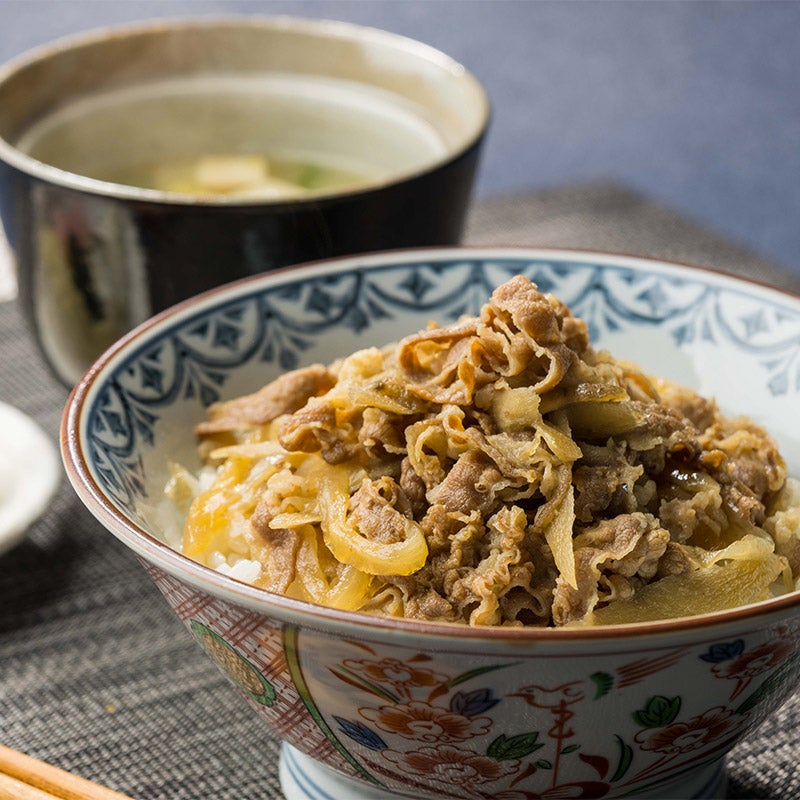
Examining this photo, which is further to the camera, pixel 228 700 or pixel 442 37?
pixel 442 37

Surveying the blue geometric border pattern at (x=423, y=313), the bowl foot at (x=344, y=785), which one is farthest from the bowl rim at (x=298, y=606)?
the bowl foot at (x=344, y=785)

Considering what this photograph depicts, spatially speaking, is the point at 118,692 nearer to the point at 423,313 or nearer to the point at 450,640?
the point at 423,313

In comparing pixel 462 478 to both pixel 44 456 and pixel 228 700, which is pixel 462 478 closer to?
pixel 228 700

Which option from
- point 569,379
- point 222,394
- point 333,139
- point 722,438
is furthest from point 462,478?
point 333,139

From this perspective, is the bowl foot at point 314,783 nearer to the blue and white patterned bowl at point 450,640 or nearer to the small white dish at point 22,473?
the blue and white patterned bowl at point 450,640

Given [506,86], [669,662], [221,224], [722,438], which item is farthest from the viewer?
[506,86]

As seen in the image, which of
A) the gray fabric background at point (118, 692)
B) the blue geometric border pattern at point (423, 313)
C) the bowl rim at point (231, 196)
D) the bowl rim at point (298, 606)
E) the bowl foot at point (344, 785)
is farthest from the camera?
the bowl rim at point (231, 196)

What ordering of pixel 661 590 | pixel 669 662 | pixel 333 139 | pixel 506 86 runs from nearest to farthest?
pixel 669 662
pixel 661 590
pixel 333 139
pixel 506 86
